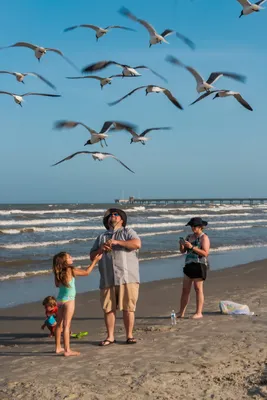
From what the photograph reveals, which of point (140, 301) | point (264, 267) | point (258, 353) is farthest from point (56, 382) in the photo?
point (264, 267)

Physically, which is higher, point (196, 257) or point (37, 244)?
point (196, 257)

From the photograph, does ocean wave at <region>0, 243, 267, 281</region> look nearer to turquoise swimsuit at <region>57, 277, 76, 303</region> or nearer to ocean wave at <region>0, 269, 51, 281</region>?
ocean wave at <region>0, 269, 51, 281</region>

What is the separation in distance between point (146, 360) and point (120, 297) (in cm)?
85

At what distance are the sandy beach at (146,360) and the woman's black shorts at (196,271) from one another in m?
0.59

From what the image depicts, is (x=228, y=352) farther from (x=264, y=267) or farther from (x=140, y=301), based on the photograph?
(x=264, y=267)

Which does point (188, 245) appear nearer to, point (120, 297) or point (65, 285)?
point (120, 297)

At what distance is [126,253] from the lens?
5805 mm

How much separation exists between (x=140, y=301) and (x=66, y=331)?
3.79 m

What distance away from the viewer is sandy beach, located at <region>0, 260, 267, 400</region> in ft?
14.3

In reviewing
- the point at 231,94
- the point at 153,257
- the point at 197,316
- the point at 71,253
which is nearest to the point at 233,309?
the point at 197,316

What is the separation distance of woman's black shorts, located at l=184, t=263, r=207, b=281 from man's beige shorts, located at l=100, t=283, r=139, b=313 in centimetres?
159

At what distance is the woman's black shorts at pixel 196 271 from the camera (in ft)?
23.7

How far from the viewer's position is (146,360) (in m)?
5.17

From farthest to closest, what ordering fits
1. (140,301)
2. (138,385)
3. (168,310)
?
(140,301) < (168,310) < (138,385)
